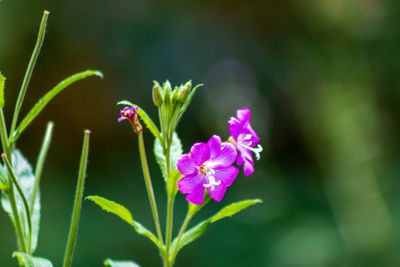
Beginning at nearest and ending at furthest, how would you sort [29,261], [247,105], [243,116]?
[29,261] → [243,116] → [247,105]

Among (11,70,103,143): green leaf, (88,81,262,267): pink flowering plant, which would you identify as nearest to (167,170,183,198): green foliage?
(88,81,262,267): pink flowering plant

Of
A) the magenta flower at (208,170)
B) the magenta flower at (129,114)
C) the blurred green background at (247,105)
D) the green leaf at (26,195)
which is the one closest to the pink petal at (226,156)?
the magenta flower at (208,170)

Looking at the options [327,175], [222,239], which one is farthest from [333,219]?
[222,239]

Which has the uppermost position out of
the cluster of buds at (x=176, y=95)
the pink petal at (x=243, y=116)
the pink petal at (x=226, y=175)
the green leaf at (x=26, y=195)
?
the cluster of buds at (x=176, y=95)

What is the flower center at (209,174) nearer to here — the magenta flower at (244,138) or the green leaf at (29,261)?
the magenta flower at (244,138)

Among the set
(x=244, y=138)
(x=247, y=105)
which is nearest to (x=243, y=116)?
(x=244, y=138)

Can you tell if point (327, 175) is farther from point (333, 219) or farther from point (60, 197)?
point (60, 197)

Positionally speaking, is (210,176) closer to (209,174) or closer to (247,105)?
(209,174)
